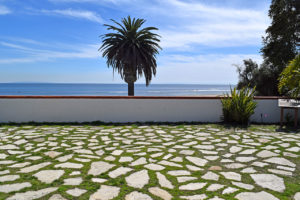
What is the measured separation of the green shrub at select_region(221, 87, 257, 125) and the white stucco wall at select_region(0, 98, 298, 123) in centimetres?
48

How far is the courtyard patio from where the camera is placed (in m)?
2.54

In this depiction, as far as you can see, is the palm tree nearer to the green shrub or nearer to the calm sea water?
the green shrub

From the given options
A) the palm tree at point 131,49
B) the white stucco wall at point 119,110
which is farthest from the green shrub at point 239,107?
the palm tree at point 131,49

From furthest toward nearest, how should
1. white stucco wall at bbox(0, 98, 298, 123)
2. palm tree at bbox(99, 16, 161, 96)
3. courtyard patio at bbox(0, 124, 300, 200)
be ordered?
palm tree at bbox(99, 16, 161, 96) < white stucco wall at bbox(0, 98, 298, 123) < courtyard patio at bbox(0, 124, 300, 200)

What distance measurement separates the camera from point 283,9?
46.0ft

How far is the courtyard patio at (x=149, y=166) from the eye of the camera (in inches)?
100

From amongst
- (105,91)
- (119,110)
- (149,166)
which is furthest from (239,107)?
(105,91)

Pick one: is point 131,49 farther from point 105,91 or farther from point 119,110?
point 105,91

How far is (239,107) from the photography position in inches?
277

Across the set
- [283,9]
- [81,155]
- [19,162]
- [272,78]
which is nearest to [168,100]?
[81,155]

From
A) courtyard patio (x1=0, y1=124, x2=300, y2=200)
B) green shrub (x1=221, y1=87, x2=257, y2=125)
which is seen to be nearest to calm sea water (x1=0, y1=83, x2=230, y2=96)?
green shrub (x1=221, y1=87, x2=257, y2=125)

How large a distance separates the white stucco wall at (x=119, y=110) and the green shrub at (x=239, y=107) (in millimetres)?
476

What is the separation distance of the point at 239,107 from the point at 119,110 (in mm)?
3952

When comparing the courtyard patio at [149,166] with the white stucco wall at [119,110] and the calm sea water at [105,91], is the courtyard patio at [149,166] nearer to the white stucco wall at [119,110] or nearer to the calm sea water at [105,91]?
the white stucco wall at [119,110]
